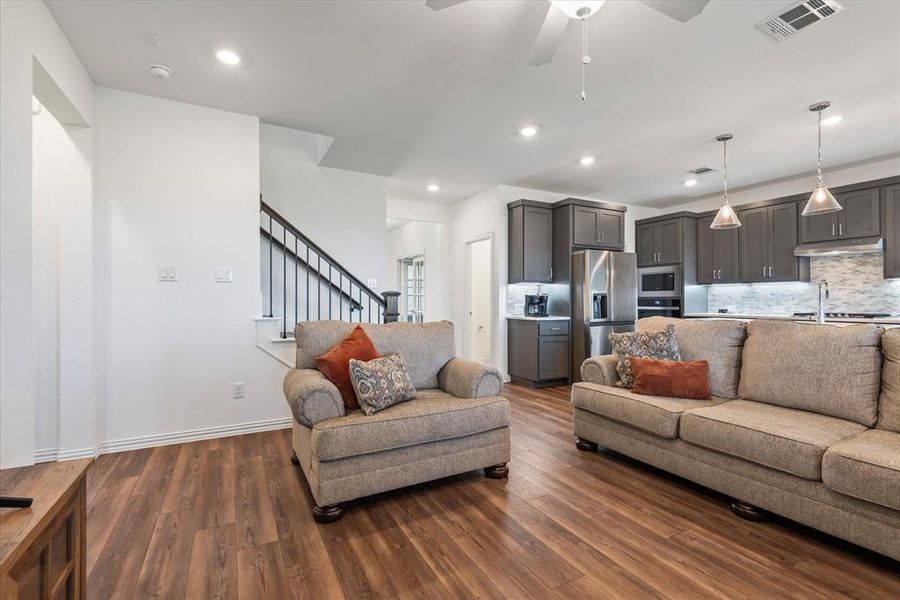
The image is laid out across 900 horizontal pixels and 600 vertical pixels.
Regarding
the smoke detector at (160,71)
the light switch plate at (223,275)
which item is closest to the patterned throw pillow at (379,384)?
the light switch plate at (223,275)

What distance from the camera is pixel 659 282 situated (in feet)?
20.4

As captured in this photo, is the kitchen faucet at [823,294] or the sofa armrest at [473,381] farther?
the kitchen faucet at [823,294]

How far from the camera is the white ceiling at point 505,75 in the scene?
7.29 feet

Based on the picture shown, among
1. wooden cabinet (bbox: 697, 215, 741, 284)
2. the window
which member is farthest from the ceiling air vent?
the window

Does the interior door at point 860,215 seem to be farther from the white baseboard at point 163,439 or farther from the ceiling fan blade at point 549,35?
the white baseboard at point 163,439

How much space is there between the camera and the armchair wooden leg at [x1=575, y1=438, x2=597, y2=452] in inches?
119

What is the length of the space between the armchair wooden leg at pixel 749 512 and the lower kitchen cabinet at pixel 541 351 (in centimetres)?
301

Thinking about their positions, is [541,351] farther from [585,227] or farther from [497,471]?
[497,471]

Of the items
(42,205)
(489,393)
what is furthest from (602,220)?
(42,205)

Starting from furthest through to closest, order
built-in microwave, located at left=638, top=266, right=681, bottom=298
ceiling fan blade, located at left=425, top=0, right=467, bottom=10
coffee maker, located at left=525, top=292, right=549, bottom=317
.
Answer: built-in microwave, located at left=638, top=266, right=681, bottom=298 → coffee maker, located at left=525, top=292, right=549, bottom=317 → ceiling fan blade, located at left=425, top=0, right=467, bottom=10

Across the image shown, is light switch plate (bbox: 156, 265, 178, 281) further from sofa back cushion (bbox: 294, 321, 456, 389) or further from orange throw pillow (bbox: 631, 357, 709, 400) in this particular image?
orange throw pillow (bbox: 631, 357, 709, 400)

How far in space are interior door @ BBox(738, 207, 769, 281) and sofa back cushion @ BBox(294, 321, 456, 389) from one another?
15.8 feet

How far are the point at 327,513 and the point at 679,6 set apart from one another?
2828 mm


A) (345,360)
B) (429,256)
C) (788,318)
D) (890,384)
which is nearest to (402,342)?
(345,360)
